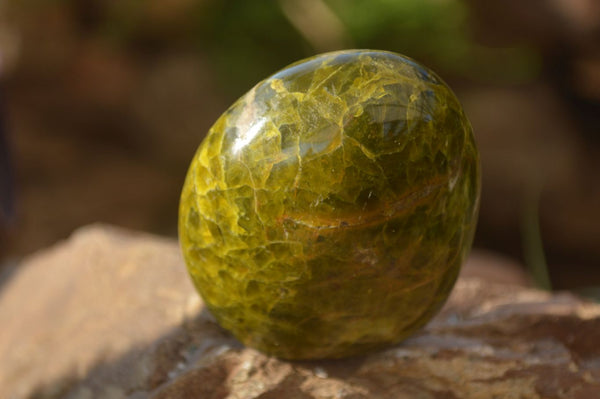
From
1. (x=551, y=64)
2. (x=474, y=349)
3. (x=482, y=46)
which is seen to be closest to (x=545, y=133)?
(x=551, y=64)

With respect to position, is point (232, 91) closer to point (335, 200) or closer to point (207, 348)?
point (207, 348)

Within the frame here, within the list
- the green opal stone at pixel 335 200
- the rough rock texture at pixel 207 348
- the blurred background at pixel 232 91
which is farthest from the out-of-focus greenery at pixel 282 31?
the green opal stone at pixel 335 200

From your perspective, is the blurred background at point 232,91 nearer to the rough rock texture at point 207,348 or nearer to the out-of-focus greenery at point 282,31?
the out-of-focus greenery at point 282,31

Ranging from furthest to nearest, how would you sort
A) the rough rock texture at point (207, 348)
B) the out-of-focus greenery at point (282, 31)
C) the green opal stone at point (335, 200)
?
1. the out-of-focus greenery at point (282, 31)
2. the rough rock texture at point (207, 348)
3. the green opal stone at point (335, 200)

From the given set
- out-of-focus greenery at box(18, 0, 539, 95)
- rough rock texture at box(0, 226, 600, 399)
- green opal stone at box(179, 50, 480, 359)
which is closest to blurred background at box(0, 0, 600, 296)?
out-of-focus greenery at box(18, 0, 539, 95)

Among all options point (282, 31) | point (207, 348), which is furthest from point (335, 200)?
point (282, 31)

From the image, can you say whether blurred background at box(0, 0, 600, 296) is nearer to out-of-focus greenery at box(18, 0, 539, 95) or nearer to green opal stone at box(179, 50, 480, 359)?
out-of-focus greenery at box(18, 0, 539, 95)
